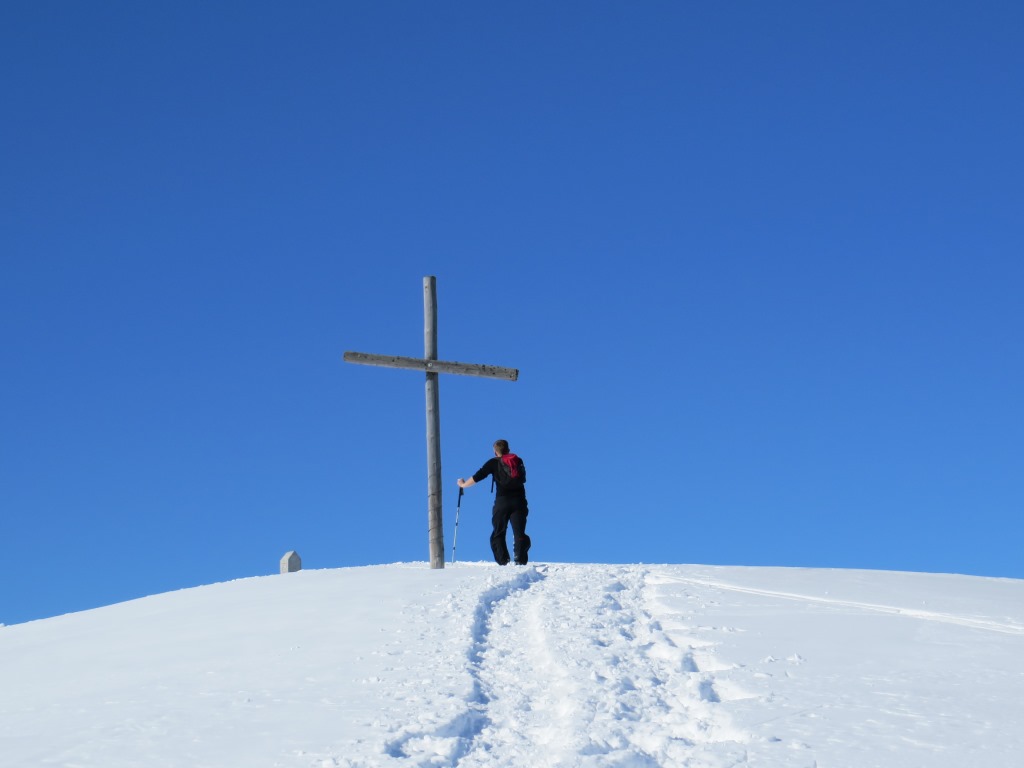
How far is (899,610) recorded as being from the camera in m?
11.2

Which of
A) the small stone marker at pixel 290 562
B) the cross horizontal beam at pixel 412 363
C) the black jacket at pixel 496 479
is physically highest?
the cross horizontal beam at pixel 412 363

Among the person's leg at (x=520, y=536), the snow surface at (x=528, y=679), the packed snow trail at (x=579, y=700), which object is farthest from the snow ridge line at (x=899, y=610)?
the person's leg at (x=520, y=536)

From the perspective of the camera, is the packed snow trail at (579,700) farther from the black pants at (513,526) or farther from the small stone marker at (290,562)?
the small stone marker at (290,562)

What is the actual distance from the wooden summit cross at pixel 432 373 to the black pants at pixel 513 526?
3.45 ft

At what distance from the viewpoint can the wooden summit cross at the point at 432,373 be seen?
15219 mm

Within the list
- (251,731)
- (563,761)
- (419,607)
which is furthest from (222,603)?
(563,761)

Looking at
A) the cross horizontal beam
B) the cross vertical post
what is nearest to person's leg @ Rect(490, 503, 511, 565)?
the cross vertical post

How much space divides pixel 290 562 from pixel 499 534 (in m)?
3.96

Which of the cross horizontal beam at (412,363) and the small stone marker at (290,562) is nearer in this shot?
the cross horizontal beam at (412,363)

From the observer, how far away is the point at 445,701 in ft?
24.0

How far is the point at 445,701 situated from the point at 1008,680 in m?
4.71

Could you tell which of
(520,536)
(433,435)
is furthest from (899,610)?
(433,435)

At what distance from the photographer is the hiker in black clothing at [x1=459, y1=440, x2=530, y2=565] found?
15859mm

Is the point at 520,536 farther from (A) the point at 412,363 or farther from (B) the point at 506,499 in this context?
(A) the point at 412,363
